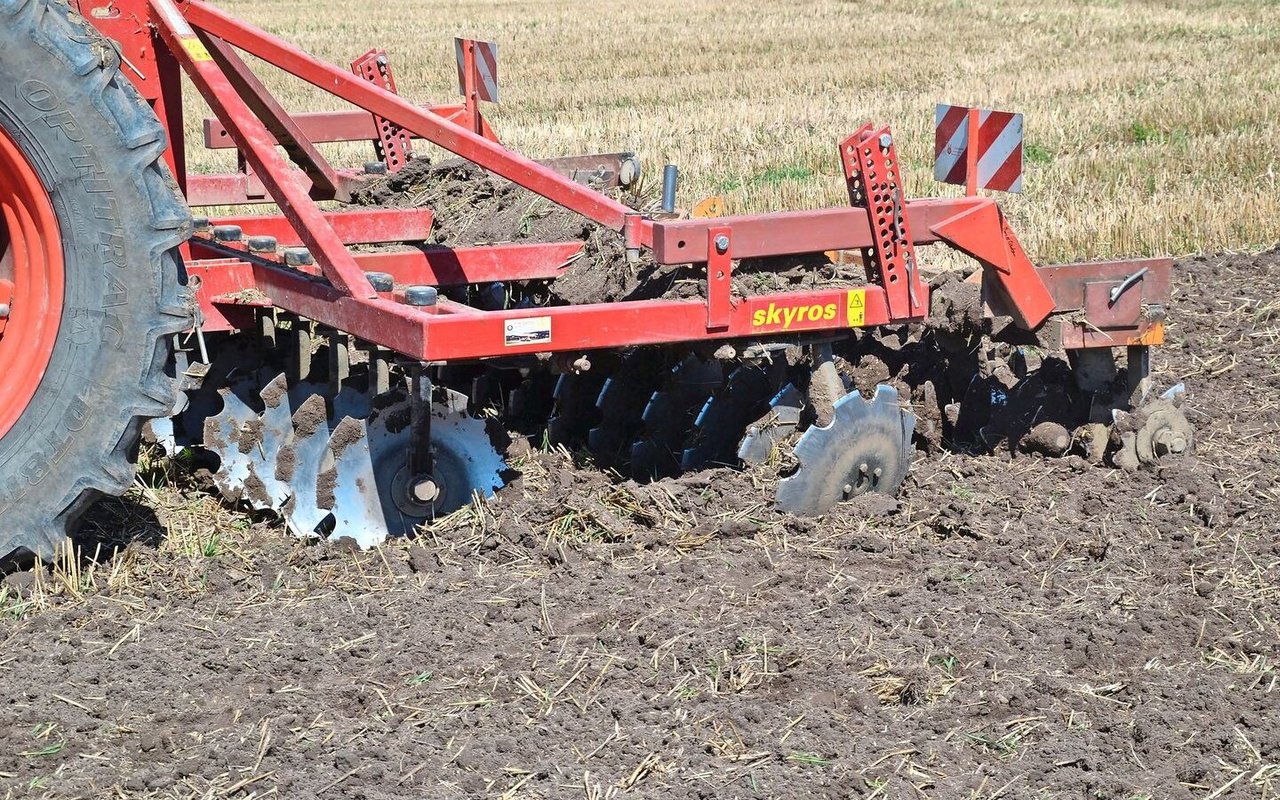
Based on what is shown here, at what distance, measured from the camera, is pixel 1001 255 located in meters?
4.79

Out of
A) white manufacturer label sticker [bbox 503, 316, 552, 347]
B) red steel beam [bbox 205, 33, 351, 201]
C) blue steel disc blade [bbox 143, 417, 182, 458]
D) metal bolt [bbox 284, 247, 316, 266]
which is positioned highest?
red steel beam [bbox 205, 33, 351, 201]

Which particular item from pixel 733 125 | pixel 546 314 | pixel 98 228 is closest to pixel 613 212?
pixel 546 314

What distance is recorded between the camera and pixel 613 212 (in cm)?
458

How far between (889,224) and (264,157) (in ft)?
6.39

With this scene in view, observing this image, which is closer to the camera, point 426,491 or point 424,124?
point 426,491

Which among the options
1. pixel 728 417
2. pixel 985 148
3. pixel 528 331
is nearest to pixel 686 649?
pixel 528 331

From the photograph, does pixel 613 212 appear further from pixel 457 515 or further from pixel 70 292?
pixel 70 292

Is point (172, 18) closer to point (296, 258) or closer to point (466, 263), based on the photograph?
point (296, 258)

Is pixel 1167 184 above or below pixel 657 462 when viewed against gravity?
above

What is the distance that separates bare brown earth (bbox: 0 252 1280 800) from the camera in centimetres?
312

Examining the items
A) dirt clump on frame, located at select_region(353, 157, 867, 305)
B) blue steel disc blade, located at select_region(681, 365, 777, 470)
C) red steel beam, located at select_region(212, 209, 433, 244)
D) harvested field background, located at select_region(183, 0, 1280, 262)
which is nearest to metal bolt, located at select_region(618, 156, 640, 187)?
dirt clump on frame, located at select_region(353, 157, 867, 305)

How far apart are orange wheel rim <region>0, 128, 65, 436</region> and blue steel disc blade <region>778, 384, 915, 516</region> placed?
2.18m

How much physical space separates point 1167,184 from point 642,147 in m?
3.97

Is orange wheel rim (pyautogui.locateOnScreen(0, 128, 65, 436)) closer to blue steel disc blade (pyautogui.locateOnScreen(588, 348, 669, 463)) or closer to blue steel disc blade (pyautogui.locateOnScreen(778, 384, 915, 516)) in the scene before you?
blue steel disc blade (pyautogui.locateOnScreen(588, 348, 669, 463))
